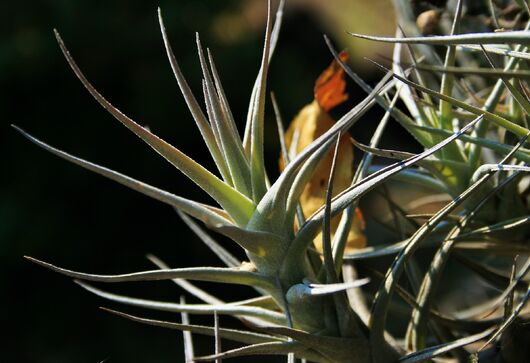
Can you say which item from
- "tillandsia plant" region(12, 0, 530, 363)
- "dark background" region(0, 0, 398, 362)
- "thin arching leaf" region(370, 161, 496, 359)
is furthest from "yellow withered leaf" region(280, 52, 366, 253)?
"dark background" region(0, 0, 398, 362)

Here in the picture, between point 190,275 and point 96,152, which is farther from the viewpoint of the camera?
point 96,152

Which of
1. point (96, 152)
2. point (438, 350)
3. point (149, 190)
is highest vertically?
point (96, 152)

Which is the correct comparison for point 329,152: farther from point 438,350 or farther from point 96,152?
point 96,152

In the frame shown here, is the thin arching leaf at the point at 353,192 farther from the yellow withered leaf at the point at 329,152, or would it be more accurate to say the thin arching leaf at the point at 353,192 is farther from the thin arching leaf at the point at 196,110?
the yellow withered leaf at the point at 329,152

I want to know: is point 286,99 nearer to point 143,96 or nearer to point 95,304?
point 143,96

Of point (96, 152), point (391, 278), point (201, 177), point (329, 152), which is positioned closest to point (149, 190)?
point (201, 177)

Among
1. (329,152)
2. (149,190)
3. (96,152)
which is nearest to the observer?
(149,190)

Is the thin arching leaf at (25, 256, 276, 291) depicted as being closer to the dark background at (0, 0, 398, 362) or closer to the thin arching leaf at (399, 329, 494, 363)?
the thin arching leaf at (399, 329, 494, 363)

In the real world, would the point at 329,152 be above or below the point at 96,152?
below
